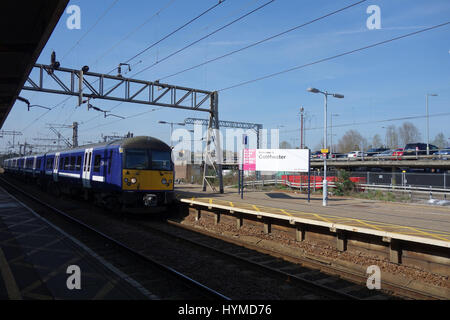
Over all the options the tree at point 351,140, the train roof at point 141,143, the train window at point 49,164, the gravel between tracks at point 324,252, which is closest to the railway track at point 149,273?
the train roof at point 141,143

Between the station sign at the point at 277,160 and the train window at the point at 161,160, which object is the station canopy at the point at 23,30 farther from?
the station sign at the point at 277,160

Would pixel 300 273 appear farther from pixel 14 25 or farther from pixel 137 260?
pixel 14 25

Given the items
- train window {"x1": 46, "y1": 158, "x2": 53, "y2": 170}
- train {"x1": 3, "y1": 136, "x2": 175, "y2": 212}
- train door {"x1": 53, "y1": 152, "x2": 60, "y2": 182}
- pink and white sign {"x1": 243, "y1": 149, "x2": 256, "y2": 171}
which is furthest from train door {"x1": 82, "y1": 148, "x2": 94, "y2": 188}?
train window {"x1": 46, "y1": 158, "x2": 53, "y2": 170}

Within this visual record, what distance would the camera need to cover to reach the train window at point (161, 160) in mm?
13773

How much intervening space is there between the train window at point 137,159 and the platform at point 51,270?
3850mm

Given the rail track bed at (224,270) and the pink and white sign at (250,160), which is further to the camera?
the pink and white sign at (250,160)

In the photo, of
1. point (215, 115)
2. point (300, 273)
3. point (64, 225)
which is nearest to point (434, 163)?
point (215, 115)

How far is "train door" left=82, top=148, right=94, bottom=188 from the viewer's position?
1573 cm

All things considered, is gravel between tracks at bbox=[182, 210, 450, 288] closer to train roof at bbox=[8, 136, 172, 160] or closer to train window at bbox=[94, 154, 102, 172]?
train roof at bbox=[8, 136, 172, 160]

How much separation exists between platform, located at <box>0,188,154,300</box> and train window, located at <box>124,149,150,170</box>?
12.6 feet

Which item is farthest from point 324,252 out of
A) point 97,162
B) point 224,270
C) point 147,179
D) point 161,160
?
point 97,162

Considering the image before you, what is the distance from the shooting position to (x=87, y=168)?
52.4 feet

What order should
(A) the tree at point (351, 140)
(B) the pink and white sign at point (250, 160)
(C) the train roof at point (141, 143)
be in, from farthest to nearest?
(A) the tree at point (351, 140) → (B) the pink and white sign at point (250, 160) → (C) the train roof at point (141, 143)

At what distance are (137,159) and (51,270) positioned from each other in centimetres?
714
